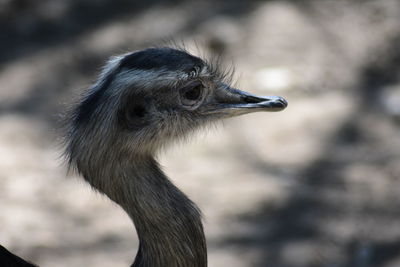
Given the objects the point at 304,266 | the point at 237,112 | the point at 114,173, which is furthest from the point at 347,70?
the point at 114,173

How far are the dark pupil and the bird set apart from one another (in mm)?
52

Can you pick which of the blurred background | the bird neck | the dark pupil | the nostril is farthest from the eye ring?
the blurred background

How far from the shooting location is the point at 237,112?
3066 mm

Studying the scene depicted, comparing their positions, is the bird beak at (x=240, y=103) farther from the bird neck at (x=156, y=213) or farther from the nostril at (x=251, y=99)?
the bird neck at (x=156, y=213)

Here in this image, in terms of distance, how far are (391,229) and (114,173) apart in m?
1.97

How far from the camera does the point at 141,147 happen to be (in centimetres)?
283

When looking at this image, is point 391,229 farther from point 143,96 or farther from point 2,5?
point 2,5

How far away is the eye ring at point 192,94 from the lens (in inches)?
116

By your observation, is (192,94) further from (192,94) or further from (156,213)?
(156,213)

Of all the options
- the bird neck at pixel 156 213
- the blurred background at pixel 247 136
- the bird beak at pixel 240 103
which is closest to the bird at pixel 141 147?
the bird neck at pixel 156 213

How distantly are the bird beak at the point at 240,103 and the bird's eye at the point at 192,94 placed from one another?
0.08 metres

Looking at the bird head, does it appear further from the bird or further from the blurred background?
the blurred background

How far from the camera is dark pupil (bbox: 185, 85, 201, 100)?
2986mm

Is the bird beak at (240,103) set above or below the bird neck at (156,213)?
above
